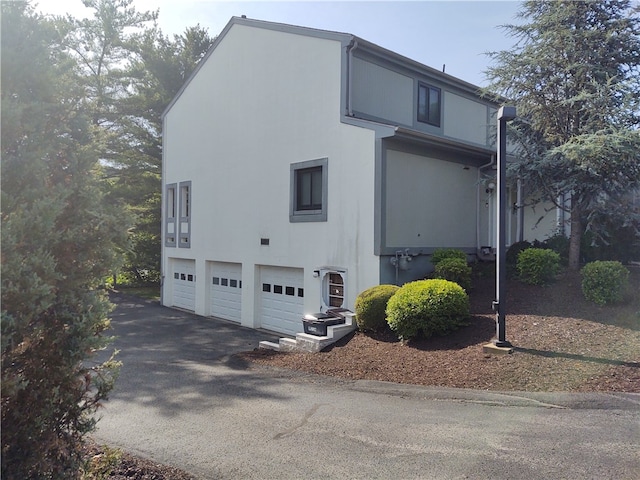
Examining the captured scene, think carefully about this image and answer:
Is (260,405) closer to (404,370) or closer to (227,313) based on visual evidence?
(404,370)

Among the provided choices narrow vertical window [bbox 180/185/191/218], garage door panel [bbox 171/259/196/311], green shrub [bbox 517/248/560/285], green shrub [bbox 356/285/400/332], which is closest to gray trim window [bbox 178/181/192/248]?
narrow vertical window [bbox 180/185/191/218]

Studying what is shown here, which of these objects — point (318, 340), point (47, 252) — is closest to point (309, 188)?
point (318, 340)

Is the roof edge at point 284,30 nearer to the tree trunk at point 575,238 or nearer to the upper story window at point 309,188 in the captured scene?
the upper story window at point 309,188

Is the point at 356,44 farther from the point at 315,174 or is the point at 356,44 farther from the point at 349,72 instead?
the point at 315,174

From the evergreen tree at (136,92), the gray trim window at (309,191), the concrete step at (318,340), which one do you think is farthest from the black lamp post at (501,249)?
the evergreen tree at (136,92)

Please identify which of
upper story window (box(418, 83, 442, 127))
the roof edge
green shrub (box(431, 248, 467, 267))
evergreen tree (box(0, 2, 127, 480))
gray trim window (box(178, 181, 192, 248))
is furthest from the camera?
gray trim window (box(178, 181, 192, 248))

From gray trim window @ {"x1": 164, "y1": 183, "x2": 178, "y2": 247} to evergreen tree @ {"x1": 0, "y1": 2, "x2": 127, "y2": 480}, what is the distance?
1484 cm

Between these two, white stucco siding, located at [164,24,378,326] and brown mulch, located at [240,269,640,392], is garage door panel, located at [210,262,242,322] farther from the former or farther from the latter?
brown mulch, located at [240,269,640,392]

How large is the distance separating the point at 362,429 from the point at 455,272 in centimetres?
584

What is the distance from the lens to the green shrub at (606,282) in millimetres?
9000

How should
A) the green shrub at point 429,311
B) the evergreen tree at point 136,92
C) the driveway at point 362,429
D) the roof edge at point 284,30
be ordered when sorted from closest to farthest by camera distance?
the driveway at point 362,429, the green shrub at point 429,311, the roof edge at point 284,30, the evergreen tree at point 136,92

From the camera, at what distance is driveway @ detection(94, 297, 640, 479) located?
4320 mm

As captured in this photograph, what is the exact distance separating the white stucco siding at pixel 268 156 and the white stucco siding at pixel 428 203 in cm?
65

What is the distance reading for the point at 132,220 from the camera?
363 centimetres
